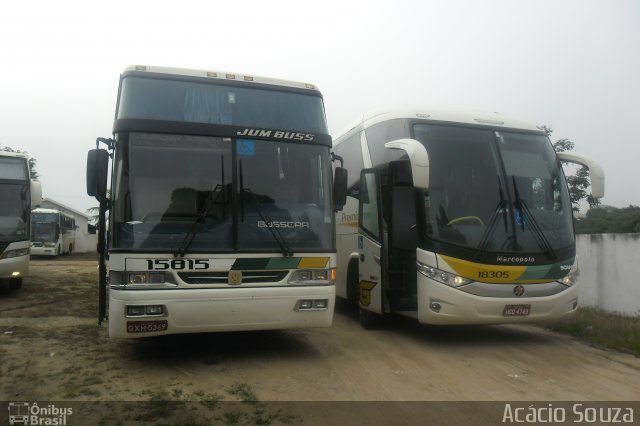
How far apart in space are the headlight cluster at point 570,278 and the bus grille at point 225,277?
415cm

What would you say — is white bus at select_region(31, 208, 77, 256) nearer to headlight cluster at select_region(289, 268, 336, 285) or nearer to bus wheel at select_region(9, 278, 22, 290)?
bus wheel at select_region(9, 278, 22, 290)

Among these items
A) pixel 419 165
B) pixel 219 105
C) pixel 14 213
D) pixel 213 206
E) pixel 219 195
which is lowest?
pixel 14 213

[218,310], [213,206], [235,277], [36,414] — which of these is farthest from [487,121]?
[36,414]

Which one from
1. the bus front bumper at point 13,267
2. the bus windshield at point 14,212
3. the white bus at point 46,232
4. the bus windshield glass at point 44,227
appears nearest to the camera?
the bus front bumper at point 13,267

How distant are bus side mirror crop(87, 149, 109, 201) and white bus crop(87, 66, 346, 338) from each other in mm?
12

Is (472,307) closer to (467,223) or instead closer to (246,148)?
(467,223)

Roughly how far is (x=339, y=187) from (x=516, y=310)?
9.95 ft

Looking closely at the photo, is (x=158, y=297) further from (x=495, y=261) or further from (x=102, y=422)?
(x=495, y=261)

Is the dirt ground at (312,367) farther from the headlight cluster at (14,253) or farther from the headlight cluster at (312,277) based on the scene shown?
the headlight cluster at (14,253)

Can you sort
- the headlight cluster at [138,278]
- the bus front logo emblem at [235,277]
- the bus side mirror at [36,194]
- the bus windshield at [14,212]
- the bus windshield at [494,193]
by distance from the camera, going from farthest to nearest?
the bus side mirror at [36,194], the bus windshield at [14,212], the bus windshield at [494,193], the bus front logo emblem at [235,277], the headlight cluster at [138,278]

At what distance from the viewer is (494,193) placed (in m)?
Answer: 8.08

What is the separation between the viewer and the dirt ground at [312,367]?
18.6ft

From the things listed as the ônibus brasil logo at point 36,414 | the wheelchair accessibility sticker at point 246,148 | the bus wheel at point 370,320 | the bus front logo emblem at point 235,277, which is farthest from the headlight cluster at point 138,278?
the bus wheel at point 370,320

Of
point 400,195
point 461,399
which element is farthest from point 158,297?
point 400,195
